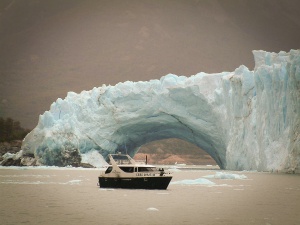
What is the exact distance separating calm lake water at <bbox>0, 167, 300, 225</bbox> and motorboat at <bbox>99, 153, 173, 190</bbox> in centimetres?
74

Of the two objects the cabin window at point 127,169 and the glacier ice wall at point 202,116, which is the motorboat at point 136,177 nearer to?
the cabin window at point 127,169

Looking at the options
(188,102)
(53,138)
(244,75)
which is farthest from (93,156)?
(244,75)

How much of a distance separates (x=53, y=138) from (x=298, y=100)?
82.9 ft

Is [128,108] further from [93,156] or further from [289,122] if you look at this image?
[289,122]

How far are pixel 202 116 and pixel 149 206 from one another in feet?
103

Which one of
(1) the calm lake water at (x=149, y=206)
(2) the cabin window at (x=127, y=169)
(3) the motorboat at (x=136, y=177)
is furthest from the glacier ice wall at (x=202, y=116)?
(2) the cabin window at (x=127, y=169)

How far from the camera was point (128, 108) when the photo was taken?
5356cm

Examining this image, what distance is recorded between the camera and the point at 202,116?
51469 mm

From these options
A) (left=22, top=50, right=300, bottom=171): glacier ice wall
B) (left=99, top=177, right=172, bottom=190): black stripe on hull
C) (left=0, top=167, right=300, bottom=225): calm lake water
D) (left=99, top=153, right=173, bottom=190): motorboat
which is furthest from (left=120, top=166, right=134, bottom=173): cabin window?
(left=22, top=50, right=300, bottom=171): glacier ice wall

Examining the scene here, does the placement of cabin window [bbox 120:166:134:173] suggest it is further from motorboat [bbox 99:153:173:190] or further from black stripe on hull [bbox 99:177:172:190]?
black stripe on hull [bbox 99:177:172:190]

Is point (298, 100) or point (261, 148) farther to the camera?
point (261, 148)

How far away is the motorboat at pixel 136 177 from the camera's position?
28.4 meters

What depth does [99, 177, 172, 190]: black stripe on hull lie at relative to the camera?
1117 inches

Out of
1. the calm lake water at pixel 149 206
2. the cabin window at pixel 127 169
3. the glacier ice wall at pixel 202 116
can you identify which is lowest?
the calm lake water at pixel 149 206
